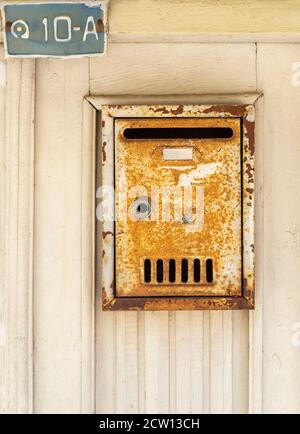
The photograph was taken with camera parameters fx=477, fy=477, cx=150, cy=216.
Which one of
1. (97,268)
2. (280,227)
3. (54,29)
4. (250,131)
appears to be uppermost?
(54,29)

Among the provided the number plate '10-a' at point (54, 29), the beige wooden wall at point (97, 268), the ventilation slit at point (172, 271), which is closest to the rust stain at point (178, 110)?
the beige wooden wall at point (97, 268)

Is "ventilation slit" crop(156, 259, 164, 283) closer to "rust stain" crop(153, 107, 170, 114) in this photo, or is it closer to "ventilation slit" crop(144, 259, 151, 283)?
"ventilation slit" crop(144, 259, 151, 283)

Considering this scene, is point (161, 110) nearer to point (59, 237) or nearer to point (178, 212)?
point (178, 212)

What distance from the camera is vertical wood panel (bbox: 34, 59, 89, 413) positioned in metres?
1.39

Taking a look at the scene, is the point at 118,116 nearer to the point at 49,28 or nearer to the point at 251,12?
the point at 49,28

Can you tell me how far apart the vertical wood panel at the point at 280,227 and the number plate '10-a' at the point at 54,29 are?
483 millimetres

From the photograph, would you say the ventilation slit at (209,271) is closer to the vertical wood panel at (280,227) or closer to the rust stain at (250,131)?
the vertical wood panel at (280,227)

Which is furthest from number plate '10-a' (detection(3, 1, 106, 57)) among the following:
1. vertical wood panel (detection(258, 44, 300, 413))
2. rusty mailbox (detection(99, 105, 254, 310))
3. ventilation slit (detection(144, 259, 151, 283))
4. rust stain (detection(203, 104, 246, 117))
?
ventilation slit (detection(144, 259, 151, 283))

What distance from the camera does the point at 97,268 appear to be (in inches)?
55.7

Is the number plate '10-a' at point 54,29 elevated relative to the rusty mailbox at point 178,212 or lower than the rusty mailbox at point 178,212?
elevated

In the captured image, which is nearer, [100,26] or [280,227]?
[100,26]

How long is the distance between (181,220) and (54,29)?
0.63 m

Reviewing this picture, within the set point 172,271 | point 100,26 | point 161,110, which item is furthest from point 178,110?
point 172,271

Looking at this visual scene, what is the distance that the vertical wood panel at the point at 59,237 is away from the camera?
1.39 metres
